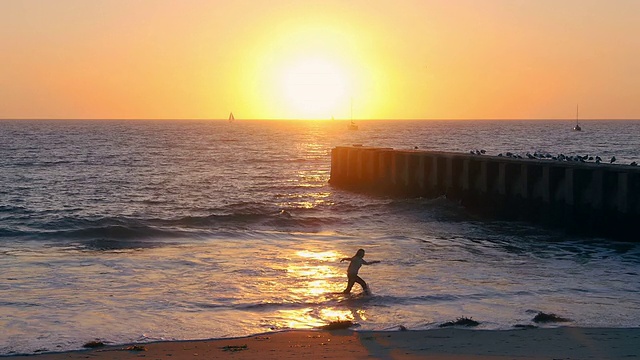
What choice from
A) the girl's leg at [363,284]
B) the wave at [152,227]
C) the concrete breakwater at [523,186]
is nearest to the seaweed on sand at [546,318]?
the girl's leg at [363,284]

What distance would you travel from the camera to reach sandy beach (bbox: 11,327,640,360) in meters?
11.5

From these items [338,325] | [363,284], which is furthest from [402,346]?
[363,284]

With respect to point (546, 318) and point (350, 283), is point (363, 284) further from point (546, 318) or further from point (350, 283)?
point (546, 318)

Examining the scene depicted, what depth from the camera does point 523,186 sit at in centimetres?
2809

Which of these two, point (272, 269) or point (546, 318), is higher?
point (546, 318)

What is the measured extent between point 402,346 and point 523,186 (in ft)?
55.8

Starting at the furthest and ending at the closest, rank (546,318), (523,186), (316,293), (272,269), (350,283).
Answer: (523,186) < (272,269) < (316,293) < (350,283) < (546,318)

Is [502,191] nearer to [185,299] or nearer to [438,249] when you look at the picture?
[438,249]

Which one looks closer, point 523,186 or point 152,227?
point 523,186

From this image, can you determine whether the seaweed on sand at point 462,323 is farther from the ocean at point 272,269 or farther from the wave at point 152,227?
the wave at point 152,227

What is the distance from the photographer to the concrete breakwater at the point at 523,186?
2366 cm

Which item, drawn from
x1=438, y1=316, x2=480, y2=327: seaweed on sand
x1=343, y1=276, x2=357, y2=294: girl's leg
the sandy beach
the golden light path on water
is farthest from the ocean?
the sandy beach

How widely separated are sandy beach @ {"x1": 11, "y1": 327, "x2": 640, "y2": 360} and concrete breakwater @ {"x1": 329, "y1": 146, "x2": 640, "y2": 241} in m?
11.2

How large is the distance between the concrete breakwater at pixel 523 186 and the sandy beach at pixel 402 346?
11150 millimetres
